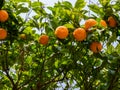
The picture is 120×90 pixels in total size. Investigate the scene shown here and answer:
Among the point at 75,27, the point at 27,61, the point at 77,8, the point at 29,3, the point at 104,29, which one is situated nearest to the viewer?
the point at 104,29

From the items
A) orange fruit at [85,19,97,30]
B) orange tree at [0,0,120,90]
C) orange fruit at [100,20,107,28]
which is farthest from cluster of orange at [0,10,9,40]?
orange fruit at [100,20,107,28]

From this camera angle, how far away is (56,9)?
4.00m

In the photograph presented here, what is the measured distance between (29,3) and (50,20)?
461 mm

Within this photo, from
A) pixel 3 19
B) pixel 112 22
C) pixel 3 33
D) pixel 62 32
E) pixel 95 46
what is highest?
pixel 3 19

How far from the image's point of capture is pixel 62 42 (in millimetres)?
3602

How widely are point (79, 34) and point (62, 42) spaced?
15.2 inches

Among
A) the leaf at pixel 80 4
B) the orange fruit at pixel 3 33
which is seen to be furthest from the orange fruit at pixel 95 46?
the orange fruit at pixel 3 33

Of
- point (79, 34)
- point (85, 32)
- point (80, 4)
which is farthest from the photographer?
point (80, 4)

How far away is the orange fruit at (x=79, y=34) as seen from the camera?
3285 mm

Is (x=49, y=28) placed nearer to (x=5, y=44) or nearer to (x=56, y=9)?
(x=56, y=9)

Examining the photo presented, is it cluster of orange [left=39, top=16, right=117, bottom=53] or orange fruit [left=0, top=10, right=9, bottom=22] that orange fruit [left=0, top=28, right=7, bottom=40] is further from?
cluster of orange [left=39, top=16, right=117, bottom=53]

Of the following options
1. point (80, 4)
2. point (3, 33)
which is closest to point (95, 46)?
point (80, 4)

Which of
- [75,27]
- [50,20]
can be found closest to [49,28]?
[50,20]

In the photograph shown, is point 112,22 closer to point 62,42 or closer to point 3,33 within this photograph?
point 62,42
